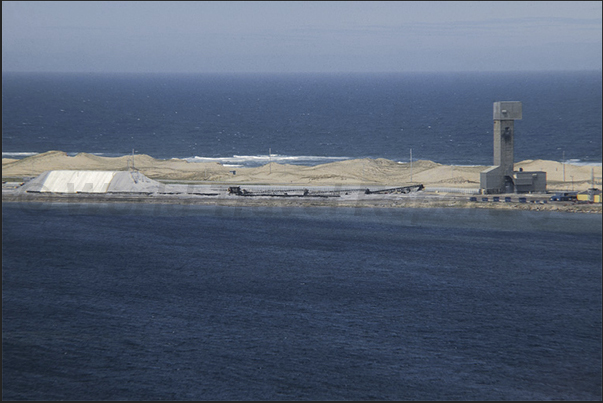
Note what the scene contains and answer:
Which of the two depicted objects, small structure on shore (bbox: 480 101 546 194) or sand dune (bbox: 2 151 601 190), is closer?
small structure on shore (bbox: 480 101 546 194)

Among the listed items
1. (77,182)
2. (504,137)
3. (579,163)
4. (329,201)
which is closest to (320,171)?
(329,201)

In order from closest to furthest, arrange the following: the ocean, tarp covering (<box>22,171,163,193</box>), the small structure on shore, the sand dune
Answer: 1. the ocean
2. the small structure on shore
3. tarp covering (<box>22,171,163,193</box>)
4. the sand dune

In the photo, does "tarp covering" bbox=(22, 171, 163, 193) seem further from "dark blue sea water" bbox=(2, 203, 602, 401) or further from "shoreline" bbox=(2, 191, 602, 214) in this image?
"dark blue sea water" bbox=(2, 203, 602, 401)

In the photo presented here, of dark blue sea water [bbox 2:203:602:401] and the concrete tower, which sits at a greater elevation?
the concrete tower

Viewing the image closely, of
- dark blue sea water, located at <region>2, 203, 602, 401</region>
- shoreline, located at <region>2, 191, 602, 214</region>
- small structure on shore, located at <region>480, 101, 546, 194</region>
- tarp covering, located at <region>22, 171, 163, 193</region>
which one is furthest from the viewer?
tarp covering, located at <region>22, 171, 163, 193</region>

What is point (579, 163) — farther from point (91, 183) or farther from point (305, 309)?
point (305, 309)

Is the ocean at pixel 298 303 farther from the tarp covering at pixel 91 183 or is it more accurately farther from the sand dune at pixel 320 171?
the sand dune at pixel 320 171

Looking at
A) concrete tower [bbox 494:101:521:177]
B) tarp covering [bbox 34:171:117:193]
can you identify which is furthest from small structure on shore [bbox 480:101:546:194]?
tarp covering [bbox 34:171:117:193]
